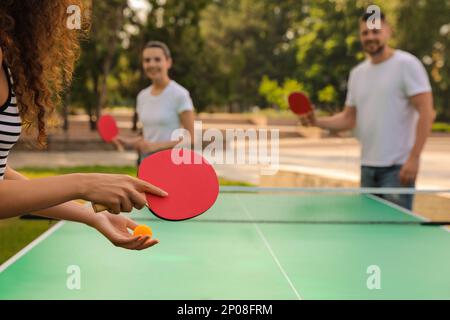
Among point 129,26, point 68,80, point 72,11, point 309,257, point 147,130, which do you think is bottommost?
point 309,257

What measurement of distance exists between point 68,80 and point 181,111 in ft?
10.9

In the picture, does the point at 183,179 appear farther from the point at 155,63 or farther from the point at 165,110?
the point at 155,63

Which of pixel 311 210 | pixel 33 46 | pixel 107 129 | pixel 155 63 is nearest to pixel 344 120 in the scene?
pixel 155 63

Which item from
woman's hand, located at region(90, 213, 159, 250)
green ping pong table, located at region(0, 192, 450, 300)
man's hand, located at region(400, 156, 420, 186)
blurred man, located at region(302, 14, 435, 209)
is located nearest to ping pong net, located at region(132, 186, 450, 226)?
green ping pong table, located at region(0, 192, 450, 300)

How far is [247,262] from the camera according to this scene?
431cm

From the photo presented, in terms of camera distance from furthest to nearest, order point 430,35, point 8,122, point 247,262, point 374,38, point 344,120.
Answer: point 430,35, point 344,120, point 374,38, point 247,262, point 8,122

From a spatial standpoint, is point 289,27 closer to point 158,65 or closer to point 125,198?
point 158,65

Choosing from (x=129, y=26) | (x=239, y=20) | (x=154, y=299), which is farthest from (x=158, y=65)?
(x=239, y=20)

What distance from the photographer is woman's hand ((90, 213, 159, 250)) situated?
1771 mm

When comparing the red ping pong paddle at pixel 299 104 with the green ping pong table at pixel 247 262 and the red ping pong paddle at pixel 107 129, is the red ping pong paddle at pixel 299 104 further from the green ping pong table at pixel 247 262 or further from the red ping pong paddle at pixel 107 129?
the red ping pong paddle at pixel 107 129

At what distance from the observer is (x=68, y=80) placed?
2.12m

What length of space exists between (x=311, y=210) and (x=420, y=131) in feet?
8.73

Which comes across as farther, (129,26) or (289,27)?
(289,27)

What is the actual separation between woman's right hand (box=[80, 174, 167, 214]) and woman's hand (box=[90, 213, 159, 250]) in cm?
27
